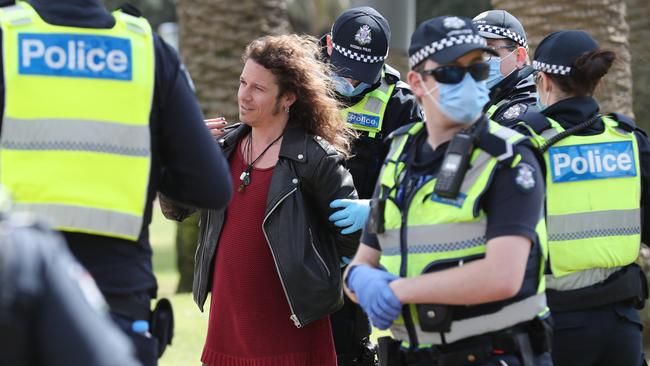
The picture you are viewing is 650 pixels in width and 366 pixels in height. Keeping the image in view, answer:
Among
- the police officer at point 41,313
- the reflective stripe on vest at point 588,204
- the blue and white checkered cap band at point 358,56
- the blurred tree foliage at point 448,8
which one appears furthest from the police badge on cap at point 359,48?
the blurred tree foliage at point 448,8

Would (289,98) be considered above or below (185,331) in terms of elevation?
above

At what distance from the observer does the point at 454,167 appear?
3398 millimetres

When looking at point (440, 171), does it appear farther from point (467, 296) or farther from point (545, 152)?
point (545, 152)

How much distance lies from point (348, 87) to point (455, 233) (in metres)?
2.22

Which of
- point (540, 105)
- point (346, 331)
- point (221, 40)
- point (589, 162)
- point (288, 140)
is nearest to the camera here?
point (589, 162)

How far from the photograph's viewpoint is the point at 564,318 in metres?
4.32

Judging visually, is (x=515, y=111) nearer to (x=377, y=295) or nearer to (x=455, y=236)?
(x=455, y=236)

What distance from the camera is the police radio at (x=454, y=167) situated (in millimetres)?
3379

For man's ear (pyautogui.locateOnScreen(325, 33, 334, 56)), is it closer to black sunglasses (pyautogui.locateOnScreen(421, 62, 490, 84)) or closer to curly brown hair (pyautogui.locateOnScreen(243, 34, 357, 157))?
curly brown hair (pyautogui.locateOnScreen(243, 34, 357, 157))

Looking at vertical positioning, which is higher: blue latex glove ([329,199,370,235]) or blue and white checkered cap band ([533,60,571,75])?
blue and white checkered cap band ([533,60,571,75])

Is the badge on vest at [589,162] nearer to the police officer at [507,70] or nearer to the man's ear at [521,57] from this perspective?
the police officer at [507,70]

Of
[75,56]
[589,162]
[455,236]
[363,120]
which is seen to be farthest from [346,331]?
[75,56]

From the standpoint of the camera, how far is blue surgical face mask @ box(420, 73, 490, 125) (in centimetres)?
358

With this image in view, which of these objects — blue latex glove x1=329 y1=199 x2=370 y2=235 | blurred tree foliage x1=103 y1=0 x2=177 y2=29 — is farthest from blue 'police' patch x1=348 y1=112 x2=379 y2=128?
blurred tree foliage x1=103 y1=0 x2=177 y2=29
